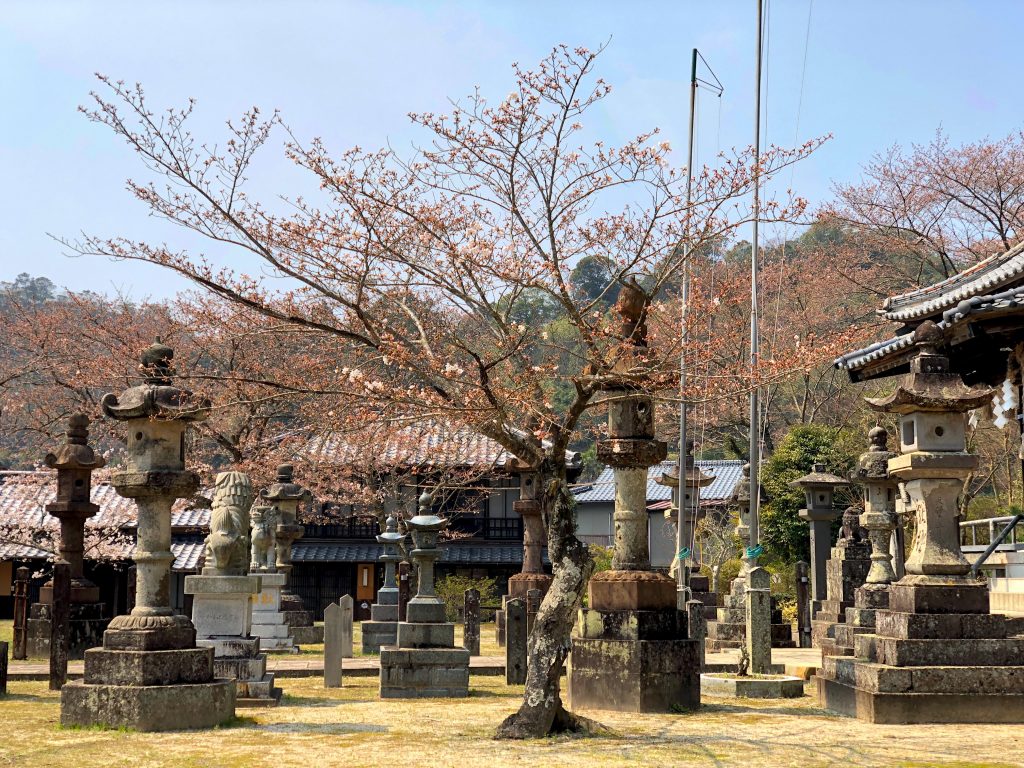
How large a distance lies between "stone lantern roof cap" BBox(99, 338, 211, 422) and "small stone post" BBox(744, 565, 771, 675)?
7360mm

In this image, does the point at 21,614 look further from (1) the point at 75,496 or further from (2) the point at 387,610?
(2) the point at 387,610

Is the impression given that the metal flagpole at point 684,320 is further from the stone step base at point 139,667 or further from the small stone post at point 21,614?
the small stone post at point 21,614

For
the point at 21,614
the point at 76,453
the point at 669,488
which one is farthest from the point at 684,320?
the point at 669,488

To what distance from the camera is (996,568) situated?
2044cm

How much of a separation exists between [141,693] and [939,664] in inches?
306

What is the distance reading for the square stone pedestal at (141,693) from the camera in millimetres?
10055

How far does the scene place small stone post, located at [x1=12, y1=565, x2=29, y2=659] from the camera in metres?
19.9

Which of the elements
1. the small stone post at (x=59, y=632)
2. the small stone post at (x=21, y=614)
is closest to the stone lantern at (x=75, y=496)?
the small stone post at (x=21, y=614)

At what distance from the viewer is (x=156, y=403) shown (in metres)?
10.8

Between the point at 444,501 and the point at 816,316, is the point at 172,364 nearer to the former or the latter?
the point at 444,501

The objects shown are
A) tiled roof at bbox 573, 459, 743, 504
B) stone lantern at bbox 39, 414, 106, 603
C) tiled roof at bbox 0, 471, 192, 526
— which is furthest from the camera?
tiled roof at bbox 573, 459, 743, 504

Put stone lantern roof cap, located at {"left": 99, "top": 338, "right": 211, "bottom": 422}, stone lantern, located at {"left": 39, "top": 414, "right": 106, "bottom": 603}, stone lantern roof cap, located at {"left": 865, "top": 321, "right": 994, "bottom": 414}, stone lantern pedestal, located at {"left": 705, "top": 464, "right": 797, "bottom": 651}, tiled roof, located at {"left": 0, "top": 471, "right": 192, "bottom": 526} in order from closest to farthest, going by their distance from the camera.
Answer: stone lantern roof cap, located at {"left": 99, "top": 338, "right": 211, "bottom": 422} < stone lantern roof cap, located at {"left": 865, "top": 321, "right": 994, "bottom": 414} < stone lantern, located at {"left": 39, "top": 414, "right": 106, "bottom": 603} < stone lantern pedestal, located at {"left": 705, "top": 464, "right": 797, "bottom": 651} < tiled roof, located at {"left": 0, "top": 471, "right": 192, "bottom": 526}

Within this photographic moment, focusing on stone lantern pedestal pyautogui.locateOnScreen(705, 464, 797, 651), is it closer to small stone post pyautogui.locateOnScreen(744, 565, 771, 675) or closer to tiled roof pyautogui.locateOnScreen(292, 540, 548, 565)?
small stone post pyautogui.locateOnScreen(744, 565, 771, 675)

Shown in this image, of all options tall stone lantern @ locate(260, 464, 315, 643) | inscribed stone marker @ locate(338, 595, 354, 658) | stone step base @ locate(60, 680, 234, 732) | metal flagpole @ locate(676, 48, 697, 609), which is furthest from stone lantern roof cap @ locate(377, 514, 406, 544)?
stone step base @ locate(60, 680, 234, 732)
